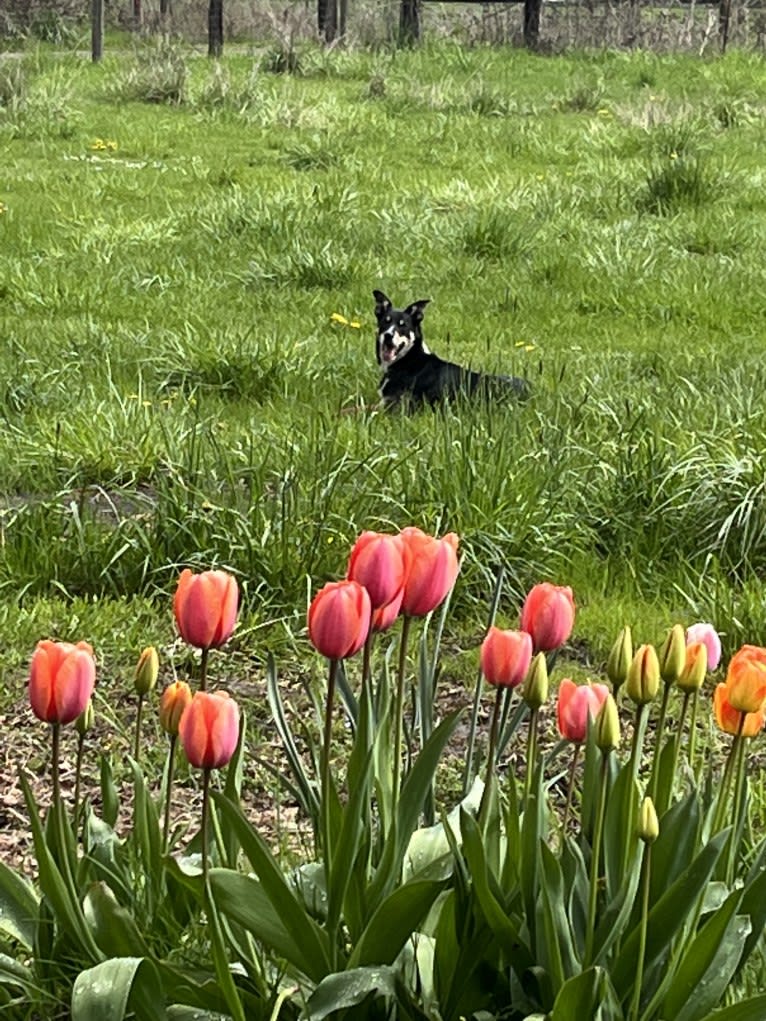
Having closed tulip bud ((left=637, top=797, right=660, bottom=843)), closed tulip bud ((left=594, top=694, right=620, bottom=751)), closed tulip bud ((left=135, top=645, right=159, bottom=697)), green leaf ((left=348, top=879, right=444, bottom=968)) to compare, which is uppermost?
closed tulip bud ((left=594, top=694, right=620, bottom=751))

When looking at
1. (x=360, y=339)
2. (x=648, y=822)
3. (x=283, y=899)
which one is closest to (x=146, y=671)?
(x=283, y=899)

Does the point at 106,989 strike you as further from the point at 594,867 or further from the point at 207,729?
the point at 594,867

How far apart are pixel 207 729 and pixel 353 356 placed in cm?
550

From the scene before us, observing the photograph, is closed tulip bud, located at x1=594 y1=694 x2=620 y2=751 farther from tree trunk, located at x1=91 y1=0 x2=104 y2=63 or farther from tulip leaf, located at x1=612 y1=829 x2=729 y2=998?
tree trunk, located at x1=91 y1=0 x2=104 y2=63

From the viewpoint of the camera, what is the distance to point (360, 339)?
7586 mm

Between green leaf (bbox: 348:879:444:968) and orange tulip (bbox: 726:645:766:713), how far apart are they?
41 cm

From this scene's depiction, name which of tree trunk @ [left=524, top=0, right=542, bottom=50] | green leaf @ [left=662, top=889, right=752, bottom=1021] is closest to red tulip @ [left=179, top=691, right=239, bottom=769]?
green leaf @ [left=662, top=889, right=752, bottom=1021]

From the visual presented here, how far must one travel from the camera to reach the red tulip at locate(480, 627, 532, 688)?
1827 millimetres

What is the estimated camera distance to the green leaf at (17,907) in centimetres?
202

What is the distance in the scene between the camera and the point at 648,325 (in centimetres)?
811

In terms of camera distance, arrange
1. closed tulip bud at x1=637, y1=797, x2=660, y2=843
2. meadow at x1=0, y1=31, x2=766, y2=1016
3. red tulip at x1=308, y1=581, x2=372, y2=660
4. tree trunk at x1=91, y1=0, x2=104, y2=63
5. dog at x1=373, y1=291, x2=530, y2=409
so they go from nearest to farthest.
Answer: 1. closed tulip bud at x1=637, y1=797, x2=660, y2=843
2. red tulip at x1=308, y1=581, x2=372, y2=660
3. meadow at x1=0, y1=31, x2=766, y2=1016
4. dog at x1=373, y1=291, x2=530, y2=409
5. tree trunk at x1=91, y1=0, x2=104, y2=63

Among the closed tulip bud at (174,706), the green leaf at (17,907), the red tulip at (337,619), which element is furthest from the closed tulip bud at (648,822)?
the green leaf at (17,907)

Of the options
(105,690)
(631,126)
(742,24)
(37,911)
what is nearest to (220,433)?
(105,690)

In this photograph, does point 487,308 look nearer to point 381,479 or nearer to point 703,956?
point 381,479
